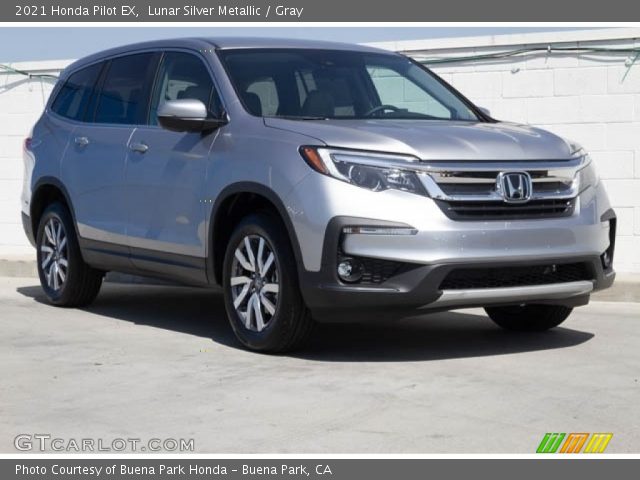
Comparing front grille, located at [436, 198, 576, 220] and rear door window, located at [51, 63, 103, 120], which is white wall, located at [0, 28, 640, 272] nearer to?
rear door window, located at [51, 63, 103, 120]

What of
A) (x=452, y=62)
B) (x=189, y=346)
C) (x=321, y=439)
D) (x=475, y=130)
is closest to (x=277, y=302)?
(x=189, y=346)

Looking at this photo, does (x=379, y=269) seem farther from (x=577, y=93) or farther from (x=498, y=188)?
(x=577, y=93)

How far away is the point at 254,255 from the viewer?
770 centimetres

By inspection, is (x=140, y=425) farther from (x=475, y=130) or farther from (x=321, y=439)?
(x=475, y=130)

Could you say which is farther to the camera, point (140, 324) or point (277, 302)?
point (140, 324)

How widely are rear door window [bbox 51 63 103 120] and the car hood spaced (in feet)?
8.28

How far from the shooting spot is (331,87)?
836cm

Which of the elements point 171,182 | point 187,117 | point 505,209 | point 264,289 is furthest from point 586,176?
point 171,182

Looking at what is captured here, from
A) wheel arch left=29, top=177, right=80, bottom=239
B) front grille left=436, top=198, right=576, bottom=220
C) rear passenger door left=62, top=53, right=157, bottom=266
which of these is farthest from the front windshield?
wheel arch left=29, top=177, right=80, bottom=239

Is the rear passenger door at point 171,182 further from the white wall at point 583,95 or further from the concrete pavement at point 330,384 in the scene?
the white wall at point 583,95

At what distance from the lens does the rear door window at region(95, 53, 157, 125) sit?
902 cm

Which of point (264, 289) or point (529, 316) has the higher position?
point (264, 289)

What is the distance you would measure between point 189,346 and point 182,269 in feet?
1.79

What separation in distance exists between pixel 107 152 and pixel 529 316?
3.04m
